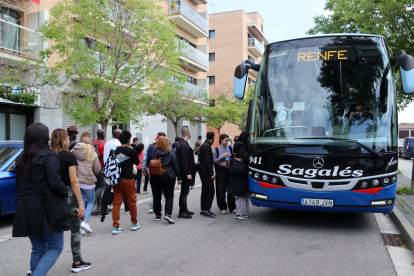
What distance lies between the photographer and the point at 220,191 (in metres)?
7.85

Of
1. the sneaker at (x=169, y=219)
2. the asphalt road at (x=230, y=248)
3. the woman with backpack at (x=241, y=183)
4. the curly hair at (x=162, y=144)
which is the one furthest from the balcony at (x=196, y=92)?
the asphalt road at (x=230, y=248)

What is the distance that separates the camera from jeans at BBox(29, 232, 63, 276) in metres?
3.45

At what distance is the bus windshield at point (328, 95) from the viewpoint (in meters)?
5.98

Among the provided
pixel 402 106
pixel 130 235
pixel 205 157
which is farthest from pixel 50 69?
pixel 402 106

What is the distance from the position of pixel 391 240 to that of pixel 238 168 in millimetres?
2873

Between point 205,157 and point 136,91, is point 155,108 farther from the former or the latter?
point 205,157

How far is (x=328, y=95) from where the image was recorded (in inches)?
245

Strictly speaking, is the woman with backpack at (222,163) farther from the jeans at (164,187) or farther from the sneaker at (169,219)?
the sneaker at (169,219)

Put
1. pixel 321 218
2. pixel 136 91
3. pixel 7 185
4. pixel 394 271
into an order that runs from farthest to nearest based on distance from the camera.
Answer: pixel 136 91, pixel 321 218, pixel 7 185, pixel 394 271

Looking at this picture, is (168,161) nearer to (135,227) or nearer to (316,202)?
(135,227)

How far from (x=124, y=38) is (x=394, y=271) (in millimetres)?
11303

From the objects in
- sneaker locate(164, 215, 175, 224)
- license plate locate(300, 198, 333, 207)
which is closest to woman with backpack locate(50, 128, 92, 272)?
sneaker locate(164, 215, 175, 224)

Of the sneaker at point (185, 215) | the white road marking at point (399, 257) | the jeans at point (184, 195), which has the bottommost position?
the sneaker at point (185, 215)

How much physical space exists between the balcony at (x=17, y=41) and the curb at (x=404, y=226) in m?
12.2
